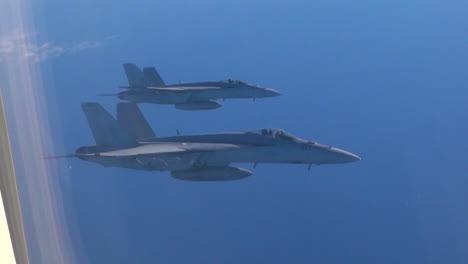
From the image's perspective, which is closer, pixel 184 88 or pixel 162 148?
pixel 162 148

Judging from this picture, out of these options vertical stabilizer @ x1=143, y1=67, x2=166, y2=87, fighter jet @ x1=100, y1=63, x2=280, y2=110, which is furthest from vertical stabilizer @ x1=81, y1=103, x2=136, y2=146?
vertical stabilizer @ x1=143, y1=67, x2=166, y2=87

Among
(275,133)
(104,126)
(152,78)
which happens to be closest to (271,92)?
(275,133)

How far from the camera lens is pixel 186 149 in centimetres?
270

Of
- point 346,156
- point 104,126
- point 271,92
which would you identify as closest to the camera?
point 346,156

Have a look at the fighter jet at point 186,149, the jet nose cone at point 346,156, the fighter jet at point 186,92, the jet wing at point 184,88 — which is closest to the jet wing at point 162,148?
the fighter jet at point 186,149

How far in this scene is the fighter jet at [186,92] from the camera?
9.52 ft

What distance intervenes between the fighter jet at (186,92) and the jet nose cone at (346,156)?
20.2 inches

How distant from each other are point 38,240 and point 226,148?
1.12m

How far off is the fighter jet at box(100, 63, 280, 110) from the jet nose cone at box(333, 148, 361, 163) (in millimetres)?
513

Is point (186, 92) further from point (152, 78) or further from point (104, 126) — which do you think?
point (104, 126)

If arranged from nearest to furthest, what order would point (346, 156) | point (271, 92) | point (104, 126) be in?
point (346, 156) < point (104, 126) < point (271, 92)

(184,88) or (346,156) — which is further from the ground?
(184,88)

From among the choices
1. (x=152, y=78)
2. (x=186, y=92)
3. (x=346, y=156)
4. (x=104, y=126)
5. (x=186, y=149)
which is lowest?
(x=346, y=156)

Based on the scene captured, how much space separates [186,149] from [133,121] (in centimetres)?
35
